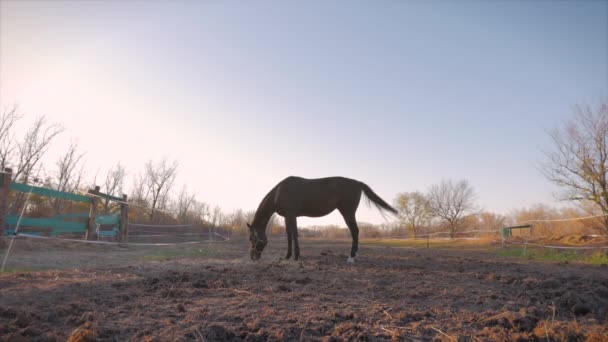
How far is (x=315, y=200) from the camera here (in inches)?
354

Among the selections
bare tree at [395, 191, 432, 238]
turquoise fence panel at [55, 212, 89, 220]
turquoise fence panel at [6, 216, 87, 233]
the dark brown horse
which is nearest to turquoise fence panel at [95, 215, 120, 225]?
turquoise fence panel at [55, 212, 89, 220]

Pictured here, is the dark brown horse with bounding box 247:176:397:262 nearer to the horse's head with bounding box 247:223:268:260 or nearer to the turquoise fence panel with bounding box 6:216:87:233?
the horse's head with bounding box 247:223:268:260

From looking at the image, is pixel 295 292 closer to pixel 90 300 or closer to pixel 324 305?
pixel 324 305

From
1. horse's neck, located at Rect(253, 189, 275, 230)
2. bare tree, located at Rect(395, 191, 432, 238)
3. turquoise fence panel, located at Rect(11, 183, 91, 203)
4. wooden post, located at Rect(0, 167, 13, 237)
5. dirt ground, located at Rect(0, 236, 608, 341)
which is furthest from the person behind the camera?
bare tree, located at Rect(395, 191, 432, 238)

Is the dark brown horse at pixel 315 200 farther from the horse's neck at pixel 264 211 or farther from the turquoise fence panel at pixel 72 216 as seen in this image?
the turquoise fence panel at pixel 72 216

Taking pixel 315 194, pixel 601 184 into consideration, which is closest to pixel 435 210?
pixel 601 184

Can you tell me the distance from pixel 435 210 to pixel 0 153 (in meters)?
48.4

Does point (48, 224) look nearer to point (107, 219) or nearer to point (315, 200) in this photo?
point (107, 219)

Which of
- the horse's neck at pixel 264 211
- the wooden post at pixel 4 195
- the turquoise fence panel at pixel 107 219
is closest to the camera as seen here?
the wooden post at pixel 4 195

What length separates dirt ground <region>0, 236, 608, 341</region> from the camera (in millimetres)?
2607

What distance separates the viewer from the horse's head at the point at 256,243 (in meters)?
8.88

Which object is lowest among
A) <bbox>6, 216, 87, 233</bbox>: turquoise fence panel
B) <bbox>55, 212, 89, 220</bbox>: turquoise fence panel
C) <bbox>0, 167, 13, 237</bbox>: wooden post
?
<bbox>6, 216, 87, 233</bbox>: turquoise fence panel

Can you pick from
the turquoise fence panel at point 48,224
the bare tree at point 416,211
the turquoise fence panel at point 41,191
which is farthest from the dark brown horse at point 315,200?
the bare tree at point 416,211

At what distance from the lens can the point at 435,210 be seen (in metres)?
48.4
